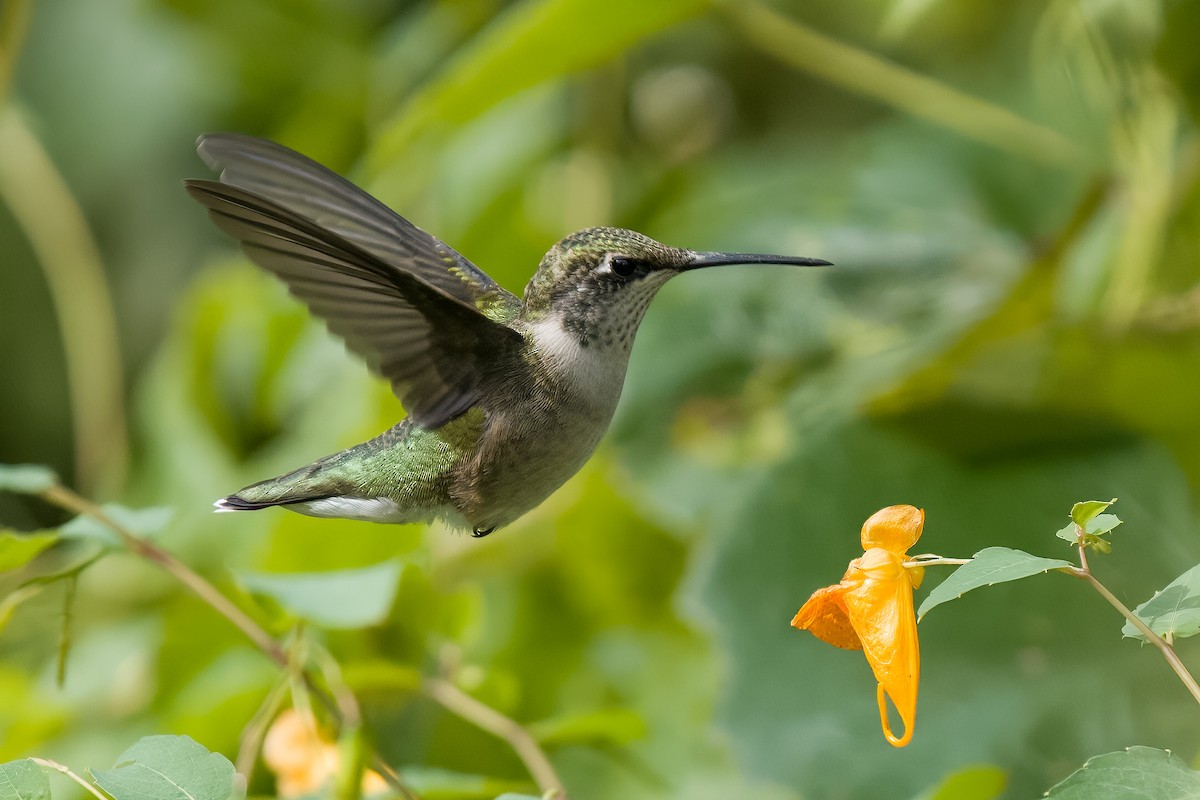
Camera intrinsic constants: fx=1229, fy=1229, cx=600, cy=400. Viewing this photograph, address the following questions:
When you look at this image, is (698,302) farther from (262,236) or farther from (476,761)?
(262,236)

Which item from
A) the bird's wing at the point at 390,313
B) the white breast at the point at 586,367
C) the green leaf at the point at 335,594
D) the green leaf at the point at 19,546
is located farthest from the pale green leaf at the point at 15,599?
the white breast at the point at 586,367

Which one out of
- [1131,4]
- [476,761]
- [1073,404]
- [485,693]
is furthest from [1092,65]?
[476,761]

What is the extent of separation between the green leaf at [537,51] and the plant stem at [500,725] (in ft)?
2.30

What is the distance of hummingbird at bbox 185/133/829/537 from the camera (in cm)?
81

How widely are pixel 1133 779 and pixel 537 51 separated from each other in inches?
41.3

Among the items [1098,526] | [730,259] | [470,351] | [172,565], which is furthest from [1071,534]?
[172,565]

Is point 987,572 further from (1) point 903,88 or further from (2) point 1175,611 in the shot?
(1) point 903,88

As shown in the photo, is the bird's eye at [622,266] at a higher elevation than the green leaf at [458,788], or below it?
higher

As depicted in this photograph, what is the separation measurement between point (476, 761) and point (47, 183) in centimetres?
154

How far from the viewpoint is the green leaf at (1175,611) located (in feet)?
1.95

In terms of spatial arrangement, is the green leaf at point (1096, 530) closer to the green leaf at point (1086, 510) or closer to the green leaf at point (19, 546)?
the green leaf at point (1086, 510)

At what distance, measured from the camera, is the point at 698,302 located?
6.27 ft

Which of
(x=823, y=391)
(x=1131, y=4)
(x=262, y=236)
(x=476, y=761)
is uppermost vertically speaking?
(x=262, y=236)

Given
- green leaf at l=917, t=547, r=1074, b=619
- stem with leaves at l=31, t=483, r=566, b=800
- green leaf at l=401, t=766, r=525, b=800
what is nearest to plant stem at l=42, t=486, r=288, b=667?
stem with leaves at l=31, t=483, r=566, b=800
